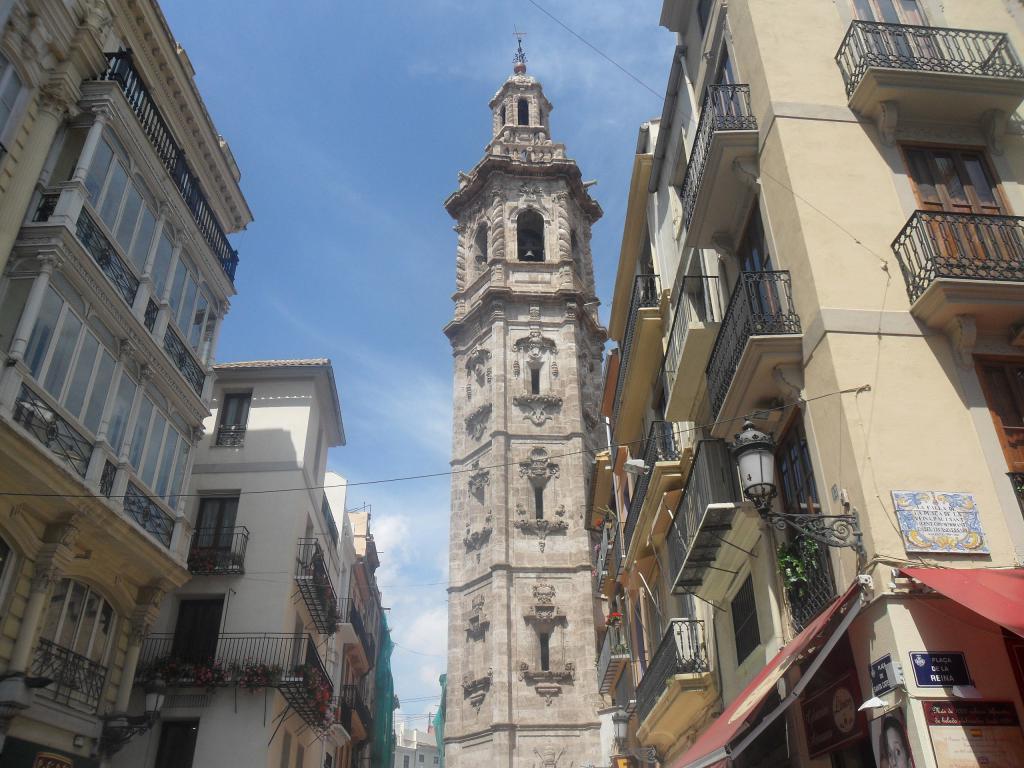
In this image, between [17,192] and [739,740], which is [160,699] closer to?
[17,192]

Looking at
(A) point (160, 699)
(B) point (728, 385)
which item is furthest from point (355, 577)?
(B) point (728, 385)

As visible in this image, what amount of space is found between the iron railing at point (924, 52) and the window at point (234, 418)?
1537 centimetres

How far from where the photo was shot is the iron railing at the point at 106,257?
39.8 ft

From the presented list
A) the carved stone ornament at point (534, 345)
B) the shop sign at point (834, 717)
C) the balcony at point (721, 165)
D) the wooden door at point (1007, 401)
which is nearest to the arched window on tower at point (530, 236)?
the carved stone ornament at point (534, 345)

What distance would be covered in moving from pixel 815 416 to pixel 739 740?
3.50 meters

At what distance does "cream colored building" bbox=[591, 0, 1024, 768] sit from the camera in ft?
21.3

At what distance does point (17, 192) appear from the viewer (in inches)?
447

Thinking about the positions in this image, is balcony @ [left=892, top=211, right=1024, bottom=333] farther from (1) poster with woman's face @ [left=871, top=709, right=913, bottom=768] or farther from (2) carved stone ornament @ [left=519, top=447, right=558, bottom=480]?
(2) carved stone ornament @ [left=519, top=447, right=558, bottom=480]

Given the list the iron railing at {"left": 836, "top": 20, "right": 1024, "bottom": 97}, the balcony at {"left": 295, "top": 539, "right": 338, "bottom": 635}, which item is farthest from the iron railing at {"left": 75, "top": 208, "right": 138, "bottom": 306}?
the iron railing at {"left": 836, "top": 20, "right": 1024, "bottom": 97}

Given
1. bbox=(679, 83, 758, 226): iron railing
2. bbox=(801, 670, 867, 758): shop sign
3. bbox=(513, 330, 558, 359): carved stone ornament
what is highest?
bbox=(513, 330, 558, 359): carved stone ornament

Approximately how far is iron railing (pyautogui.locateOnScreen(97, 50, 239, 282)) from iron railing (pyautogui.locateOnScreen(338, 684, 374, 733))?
1352 centimetres

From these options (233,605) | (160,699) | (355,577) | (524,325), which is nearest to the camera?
(160,699)

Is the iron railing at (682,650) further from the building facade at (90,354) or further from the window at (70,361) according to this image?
the window at (70,361)

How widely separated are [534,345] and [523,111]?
18.0m
